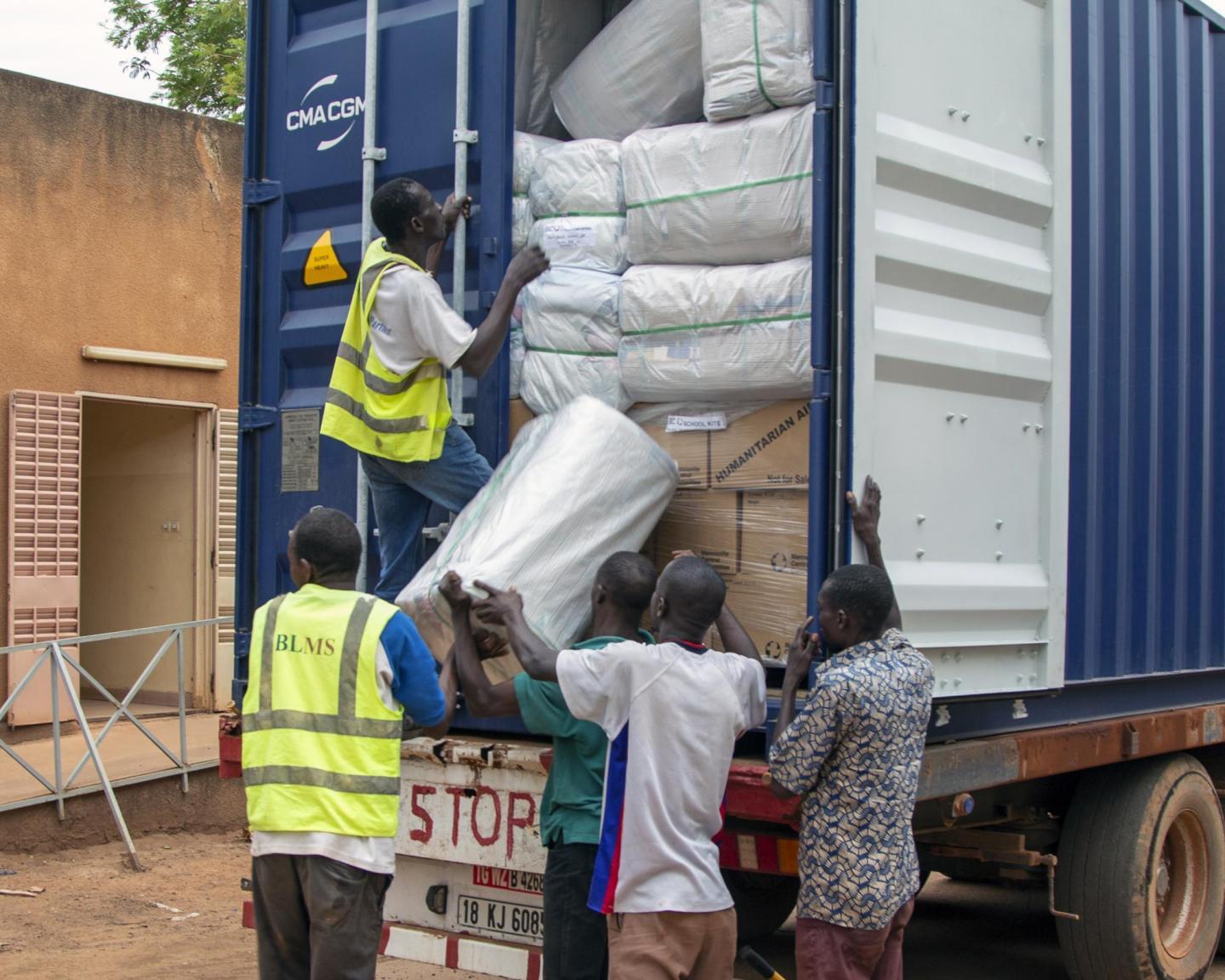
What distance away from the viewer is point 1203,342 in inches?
207

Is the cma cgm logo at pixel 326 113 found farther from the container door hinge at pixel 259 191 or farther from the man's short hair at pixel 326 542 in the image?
the man's short hair at pixel 326 542

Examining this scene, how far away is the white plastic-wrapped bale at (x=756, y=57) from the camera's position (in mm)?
3840

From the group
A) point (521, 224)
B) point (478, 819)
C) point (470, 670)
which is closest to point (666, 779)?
point (470, 670)

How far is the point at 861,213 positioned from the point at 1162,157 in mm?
1924

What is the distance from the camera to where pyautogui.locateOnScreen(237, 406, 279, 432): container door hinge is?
471 centimetres

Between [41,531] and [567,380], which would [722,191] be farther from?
[41,531]

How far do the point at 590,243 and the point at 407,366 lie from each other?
0.64m

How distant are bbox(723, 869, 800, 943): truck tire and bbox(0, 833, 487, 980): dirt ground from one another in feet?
3.17

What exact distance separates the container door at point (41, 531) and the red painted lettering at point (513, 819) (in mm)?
5484

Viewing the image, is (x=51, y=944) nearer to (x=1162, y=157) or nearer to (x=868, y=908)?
(x=868, y=908)

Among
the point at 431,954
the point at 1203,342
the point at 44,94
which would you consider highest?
the point at 44,94

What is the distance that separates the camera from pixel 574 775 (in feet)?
11.2

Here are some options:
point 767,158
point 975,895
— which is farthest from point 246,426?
point 975,895

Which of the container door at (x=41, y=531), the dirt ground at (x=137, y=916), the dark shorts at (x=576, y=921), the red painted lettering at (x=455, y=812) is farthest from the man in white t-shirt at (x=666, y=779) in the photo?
the container door at (x=41, y=531)
